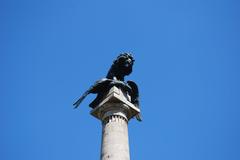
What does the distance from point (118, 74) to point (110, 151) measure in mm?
5487

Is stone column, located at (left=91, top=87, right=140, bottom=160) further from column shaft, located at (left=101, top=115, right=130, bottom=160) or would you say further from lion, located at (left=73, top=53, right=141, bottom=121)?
lion, located at (left=73, top=53, right=141, bottom=121)

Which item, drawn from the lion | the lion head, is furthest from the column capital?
the lion head

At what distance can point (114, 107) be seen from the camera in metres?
17.4

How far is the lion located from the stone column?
530mm

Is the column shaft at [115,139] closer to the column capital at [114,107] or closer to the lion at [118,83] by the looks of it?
the column capital at [114,107]

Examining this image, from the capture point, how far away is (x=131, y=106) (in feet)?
58.6

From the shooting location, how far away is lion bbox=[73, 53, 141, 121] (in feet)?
61.8

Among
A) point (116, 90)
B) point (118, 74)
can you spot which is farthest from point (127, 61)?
point (116, 90)

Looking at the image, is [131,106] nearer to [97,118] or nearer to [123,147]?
[97,118]

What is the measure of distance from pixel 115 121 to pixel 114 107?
0.85m

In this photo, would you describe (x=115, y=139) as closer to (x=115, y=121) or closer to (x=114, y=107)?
(x=115, y=121)

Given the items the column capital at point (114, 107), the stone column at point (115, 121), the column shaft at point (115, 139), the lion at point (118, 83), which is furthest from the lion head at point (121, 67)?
the column shaft at point (115, 139)

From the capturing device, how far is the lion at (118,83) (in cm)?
1884

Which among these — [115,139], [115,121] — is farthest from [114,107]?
[115,139]
